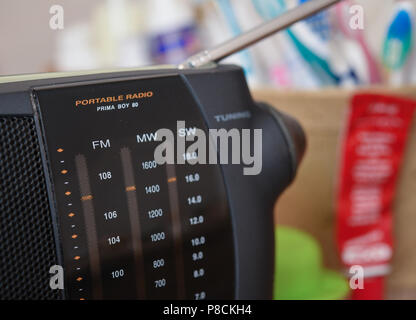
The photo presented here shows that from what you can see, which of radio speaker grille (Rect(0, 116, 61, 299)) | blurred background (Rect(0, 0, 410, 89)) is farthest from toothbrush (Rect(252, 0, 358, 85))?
radio speaker grille (Rect(0, 116, 61, 299))

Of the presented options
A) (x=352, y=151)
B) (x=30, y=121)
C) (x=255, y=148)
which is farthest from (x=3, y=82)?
(x=352, y=151)

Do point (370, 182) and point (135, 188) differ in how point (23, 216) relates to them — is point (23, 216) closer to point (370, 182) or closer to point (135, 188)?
point (135, 188)

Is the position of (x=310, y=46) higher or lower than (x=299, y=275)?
higher

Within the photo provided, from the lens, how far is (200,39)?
0.63m

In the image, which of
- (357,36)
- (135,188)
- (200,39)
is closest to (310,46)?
(357,36)

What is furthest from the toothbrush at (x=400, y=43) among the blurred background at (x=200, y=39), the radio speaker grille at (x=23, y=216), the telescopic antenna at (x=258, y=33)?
the radio speaker grille at (x=23, y=216)

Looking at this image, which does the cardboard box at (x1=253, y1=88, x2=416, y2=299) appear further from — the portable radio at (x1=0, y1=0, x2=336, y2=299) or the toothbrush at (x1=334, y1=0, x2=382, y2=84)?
the portable radio at (x1=0, y1=0, x2=336, y2=299)

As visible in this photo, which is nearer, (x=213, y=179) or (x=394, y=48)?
(x=213, y=179)

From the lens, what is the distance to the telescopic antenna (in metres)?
0.32

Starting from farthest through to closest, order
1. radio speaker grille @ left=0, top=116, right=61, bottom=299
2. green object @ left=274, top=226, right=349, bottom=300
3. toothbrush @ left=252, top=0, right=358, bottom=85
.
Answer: toothbrush @ left=252, top=0, right=358, bottom=85 < green object @ left=274, top=226, right=349, bottom=300 < radio speaker grille @ left=0, top=116, right=61, bottom=299

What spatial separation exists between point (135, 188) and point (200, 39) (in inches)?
15.2
